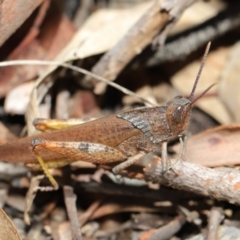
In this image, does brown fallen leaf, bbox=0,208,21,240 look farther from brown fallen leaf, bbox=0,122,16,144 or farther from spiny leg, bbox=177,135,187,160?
spiny leg, bbox=177,135,187,160

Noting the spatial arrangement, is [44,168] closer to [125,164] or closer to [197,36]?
[125,164]

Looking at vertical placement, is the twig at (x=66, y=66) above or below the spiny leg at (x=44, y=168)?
above

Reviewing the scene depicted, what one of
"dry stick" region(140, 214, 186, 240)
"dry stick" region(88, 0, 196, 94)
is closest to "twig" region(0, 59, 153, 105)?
"dry stick" region(88, 0, 196, 94)

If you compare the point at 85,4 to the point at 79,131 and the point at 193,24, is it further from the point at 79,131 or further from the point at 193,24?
the point at 79,131

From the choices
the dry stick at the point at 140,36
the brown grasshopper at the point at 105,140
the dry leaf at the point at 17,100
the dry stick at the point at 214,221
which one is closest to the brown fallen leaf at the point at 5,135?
the dry leaf at the point at 17,100

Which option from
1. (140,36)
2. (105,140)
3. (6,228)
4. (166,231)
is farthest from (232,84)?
(6,228)

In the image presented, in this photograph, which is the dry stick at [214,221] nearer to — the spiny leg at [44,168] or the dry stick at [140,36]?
the spiny leg at [44,168]
